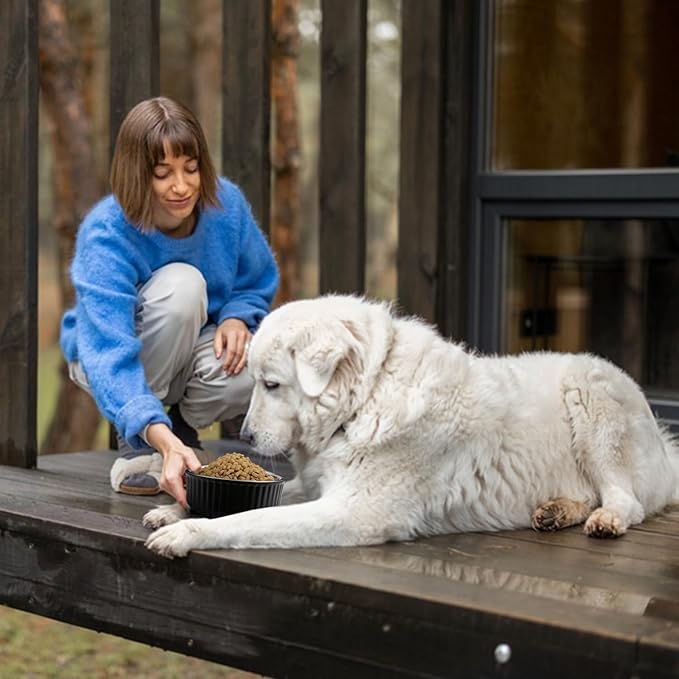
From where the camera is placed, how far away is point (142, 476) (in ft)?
11.1

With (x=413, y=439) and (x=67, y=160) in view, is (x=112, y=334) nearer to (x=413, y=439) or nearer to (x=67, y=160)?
(x=413, y=439)

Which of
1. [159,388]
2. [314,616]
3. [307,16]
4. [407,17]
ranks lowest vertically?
[314,616]

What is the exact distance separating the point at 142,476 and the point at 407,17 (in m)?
2.32

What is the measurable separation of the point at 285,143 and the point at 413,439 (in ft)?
19.9

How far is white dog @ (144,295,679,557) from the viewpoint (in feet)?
9.00

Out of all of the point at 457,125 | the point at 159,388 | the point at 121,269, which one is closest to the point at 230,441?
the point at 159,388

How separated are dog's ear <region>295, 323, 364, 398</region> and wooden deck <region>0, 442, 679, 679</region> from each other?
41 cm

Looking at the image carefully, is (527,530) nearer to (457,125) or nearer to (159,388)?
(159,388)

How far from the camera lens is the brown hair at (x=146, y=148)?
3.26m

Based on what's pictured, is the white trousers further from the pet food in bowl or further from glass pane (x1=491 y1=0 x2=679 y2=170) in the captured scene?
glass pane (x1=491 y1=0 x2=679 y2=170)

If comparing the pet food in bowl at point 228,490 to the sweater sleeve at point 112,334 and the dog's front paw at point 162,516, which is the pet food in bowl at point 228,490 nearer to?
the dog's front paw at point 162,516

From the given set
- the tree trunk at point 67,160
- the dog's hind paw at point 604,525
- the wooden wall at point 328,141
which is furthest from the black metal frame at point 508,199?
the tree trunk at point 67,160

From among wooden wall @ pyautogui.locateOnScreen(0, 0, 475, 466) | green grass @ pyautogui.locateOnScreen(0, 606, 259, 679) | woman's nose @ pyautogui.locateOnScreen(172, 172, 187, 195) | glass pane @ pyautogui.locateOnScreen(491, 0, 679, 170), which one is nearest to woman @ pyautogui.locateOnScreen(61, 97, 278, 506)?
woman's nose @ pyautogui.locateOnScreen(172, 172, 187, 195)

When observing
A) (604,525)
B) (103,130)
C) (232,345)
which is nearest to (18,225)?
(232,345)
